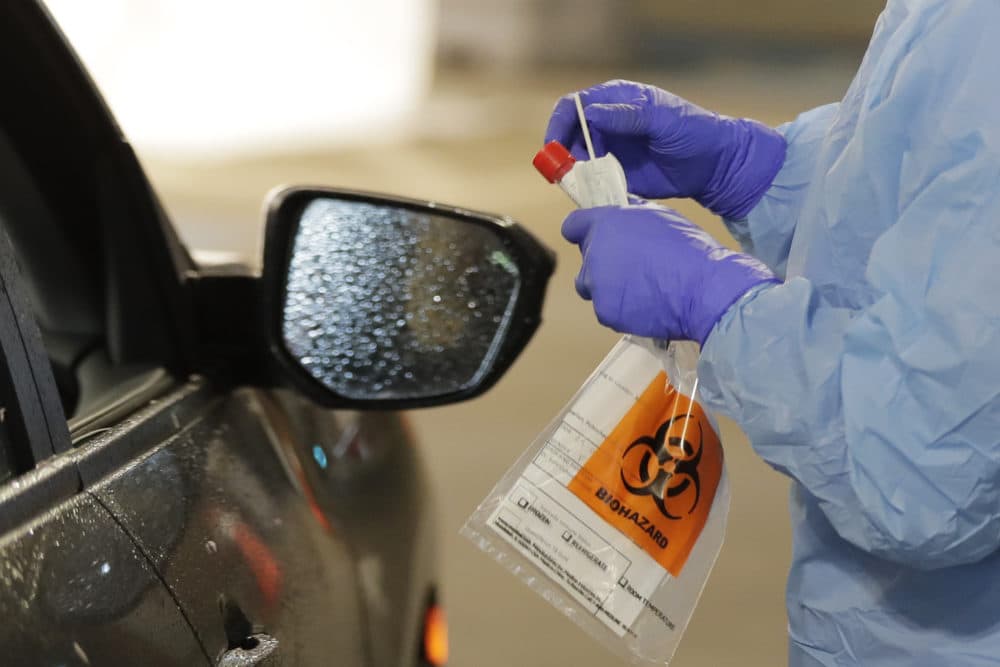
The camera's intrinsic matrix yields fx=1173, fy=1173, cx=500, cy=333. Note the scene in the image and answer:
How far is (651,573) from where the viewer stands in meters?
1.33

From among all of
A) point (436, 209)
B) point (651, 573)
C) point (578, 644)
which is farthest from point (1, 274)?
point (578, 644)

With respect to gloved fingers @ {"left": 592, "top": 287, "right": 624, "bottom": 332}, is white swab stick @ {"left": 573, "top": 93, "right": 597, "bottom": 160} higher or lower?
Result: higher

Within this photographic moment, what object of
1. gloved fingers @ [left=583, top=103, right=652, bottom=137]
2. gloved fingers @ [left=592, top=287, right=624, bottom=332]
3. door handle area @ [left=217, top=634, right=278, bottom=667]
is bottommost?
door handle area @ [left=217, top=634, right=278, bottom=667]

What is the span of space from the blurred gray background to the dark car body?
360 millimetres

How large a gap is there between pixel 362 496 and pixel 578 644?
5.07ft

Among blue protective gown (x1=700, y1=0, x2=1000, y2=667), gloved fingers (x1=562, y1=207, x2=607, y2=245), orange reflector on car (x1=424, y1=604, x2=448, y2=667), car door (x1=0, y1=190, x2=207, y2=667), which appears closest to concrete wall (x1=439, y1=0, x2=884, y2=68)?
orange reflector on car (x1=424, y1=604, x2=448, y2=667)

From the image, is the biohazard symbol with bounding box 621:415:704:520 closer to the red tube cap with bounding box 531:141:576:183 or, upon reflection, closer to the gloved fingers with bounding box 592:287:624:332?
the gloved fingers with bounding box 592:287:624:332

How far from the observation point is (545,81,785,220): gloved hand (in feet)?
5.18

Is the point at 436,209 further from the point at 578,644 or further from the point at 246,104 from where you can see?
the point at 246,104

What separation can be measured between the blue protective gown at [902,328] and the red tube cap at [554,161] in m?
0.28

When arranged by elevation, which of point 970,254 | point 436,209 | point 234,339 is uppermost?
point 970,254

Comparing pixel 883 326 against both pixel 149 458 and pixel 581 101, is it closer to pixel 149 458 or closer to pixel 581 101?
pixel 581 101

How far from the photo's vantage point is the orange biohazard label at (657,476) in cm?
132

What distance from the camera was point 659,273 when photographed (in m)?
1.26
